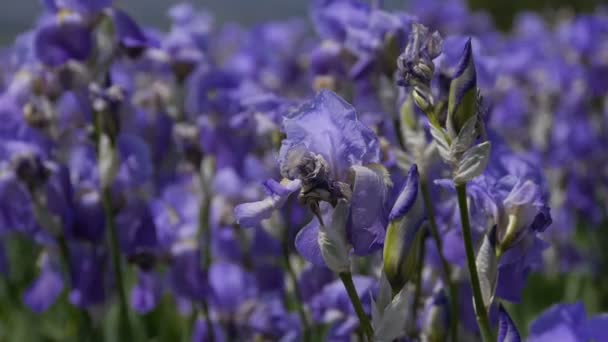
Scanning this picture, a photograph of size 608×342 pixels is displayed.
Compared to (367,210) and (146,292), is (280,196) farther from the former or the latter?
(146,292)

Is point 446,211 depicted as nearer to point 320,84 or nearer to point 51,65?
point 320,84

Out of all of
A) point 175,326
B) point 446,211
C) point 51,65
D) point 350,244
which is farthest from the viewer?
point 175,326

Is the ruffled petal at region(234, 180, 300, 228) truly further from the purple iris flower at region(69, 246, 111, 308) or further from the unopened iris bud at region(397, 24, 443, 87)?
the purple iris flower at region(69, 246, 111, 308)

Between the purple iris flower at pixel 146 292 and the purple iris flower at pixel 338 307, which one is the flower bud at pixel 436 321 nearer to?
the purple iris flower at pixel 338 307

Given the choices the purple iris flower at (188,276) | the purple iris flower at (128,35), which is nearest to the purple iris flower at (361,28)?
the purple iris flower at (128,35)

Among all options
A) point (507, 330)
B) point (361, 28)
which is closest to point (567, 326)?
point (507, 330)

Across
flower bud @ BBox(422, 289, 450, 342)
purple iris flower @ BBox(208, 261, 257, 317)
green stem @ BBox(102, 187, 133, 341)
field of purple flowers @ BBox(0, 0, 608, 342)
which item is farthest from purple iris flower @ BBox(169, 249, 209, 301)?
flower bud @ BBox(422, 289, 450, 342)

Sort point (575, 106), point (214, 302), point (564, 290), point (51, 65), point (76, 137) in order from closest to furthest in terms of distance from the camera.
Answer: point (51, 65)
point (214, 302)
point (76, 137)
point (564, 290)
point (575, 106)

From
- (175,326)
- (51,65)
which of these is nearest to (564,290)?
(175,326)
